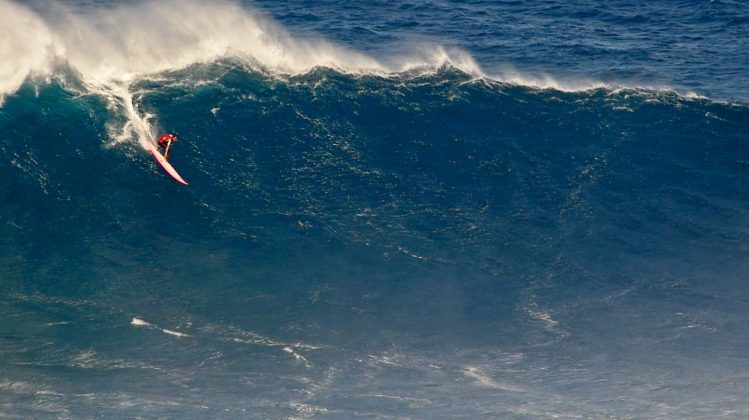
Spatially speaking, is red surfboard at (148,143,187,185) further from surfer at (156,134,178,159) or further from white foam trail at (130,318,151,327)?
white foam trail at (130,318,151,327)

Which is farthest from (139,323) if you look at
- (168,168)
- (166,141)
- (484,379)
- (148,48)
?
(148,48)

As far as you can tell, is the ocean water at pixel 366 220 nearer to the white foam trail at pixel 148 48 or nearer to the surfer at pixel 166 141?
the white foam trail at pixel 148 48

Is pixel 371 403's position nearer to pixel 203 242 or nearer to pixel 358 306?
pixel 358 306

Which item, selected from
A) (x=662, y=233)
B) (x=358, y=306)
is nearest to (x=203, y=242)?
(x=358, y=306)

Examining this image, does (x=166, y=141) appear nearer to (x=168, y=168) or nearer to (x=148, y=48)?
(x=168, y=168)

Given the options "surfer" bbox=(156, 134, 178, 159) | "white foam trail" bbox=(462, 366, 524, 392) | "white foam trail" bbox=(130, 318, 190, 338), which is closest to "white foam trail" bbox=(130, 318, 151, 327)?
"white foam trail" bbox=(130, 318, 190, 338)

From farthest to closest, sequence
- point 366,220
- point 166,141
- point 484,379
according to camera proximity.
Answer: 1. point 166,141
2. point 366,220
3. point 484,379

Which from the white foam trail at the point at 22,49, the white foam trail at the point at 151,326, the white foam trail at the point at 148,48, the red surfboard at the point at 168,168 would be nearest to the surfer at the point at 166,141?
the red surfboard at the point at 168,168

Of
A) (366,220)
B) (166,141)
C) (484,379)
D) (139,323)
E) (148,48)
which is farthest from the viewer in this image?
(148,48)
